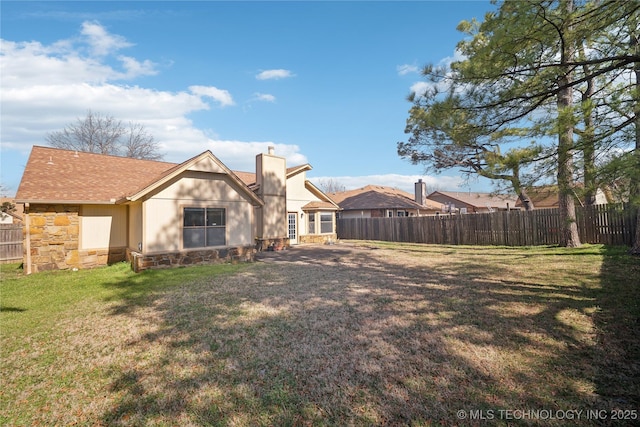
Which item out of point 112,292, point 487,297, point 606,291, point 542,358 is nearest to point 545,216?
point 606,291

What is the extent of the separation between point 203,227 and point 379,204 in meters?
17.6

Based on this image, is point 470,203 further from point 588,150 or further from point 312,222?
point 588,150

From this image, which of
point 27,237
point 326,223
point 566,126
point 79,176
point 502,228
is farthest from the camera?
point 326,223

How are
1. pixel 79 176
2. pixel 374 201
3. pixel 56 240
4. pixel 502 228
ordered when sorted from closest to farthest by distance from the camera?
pixel 56 240 → pixel 79 176 → pixel 502 228 → pixel 374 201

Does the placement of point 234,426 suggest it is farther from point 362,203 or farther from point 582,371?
point 362,203

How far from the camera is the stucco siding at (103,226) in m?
11.3

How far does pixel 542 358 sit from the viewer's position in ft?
12.3

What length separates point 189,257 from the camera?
1083 centimetres

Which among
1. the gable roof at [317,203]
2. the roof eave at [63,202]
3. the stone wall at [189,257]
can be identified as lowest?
the stone wall at [189,257]

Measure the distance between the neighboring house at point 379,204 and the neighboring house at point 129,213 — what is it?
43.1ft

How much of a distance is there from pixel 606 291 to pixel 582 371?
410 centimetres

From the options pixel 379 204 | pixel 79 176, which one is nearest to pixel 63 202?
pixel 79 176

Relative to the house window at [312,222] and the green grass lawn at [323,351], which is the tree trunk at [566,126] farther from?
the house window at [312,222]

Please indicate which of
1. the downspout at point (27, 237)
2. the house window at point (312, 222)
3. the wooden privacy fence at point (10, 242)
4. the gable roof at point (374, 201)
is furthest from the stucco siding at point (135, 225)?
the gable roof at point (374, 201)
